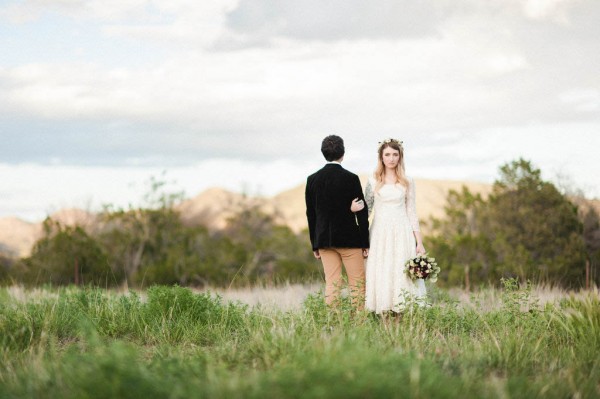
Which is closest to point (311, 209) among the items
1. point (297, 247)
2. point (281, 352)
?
point (281, 352)

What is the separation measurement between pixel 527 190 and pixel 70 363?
1888 cm

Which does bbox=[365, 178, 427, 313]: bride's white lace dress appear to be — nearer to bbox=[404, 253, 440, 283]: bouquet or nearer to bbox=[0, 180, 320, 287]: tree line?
bbox=[404, 253, 440, 283]: bouquet

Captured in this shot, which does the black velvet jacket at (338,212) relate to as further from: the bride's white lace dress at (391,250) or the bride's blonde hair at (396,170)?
the bride's blonde hair at (396,170)

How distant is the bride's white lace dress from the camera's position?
8180 mm

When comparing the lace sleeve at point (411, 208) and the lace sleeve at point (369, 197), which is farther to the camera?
the lace sleeve at point (369, 197)

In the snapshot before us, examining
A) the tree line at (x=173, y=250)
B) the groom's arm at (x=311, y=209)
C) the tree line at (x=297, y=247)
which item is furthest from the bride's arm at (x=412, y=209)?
the tree line at (x=173, y=250)

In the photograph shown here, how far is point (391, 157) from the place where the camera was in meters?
8.26

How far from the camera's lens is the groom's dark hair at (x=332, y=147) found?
8.18 meters

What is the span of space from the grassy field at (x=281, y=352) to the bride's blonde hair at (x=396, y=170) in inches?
60.7

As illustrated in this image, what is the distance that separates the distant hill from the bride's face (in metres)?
25.1

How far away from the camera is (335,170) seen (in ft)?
27.0

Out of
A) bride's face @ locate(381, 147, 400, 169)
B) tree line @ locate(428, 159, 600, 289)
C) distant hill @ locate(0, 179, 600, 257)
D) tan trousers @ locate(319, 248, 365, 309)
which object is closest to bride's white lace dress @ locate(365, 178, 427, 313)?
tan trousers @ locate(319, 248, 365, 309)

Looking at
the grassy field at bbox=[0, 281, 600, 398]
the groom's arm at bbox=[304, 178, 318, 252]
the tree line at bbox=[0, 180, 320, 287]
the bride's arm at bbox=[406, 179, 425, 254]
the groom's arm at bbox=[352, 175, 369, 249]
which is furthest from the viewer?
the tree line at bbox=[0, 180, 320, 287]

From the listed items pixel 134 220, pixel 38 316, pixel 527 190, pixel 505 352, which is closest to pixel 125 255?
pixel 134 220
